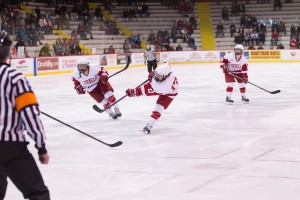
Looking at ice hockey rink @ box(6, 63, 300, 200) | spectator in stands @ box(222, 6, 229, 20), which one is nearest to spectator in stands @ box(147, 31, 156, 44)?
spectator in stands @ box(222, 6, 229, 20)

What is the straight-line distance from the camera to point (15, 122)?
337 centimetres

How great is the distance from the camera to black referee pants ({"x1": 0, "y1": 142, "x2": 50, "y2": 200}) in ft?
10.8

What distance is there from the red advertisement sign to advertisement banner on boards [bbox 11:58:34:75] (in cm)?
42

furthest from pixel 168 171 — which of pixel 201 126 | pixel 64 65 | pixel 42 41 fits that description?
pixel 42 41

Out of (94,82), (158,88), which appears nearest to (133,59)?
(94,82)

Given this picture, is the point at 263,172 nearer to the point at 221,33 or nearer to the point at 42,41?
the point at 42,41

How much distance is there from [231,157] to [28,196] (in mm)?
3489

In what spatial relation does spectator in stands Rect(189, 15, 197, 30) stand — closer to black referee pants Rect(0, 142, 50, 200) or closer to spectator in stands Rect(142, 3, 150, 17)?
spectator in stands Rect(142, 3, 150, 17)

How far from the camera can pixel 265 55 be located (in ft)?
93.5

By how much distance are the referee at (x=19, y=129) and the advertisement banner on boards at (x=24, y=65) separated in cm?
1683

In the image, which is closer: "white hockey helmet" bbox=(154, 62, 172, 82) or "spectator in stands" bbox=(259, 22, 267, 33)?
"white hockey helmet" bbox=(154, 62, 172, 82)

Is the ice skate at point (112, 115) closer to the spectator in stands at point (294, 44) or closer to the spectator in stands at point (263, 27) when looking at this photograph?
the spectator in stands at point (294, 44)

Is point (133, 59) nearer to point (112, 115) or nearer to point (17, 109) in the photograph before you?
point (112, 115)

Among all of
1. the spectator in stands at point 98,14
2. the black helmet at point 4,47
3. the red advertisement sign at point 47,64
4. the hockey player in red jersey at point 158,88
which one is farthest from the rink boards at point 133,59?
the black helmet at point 4,47
